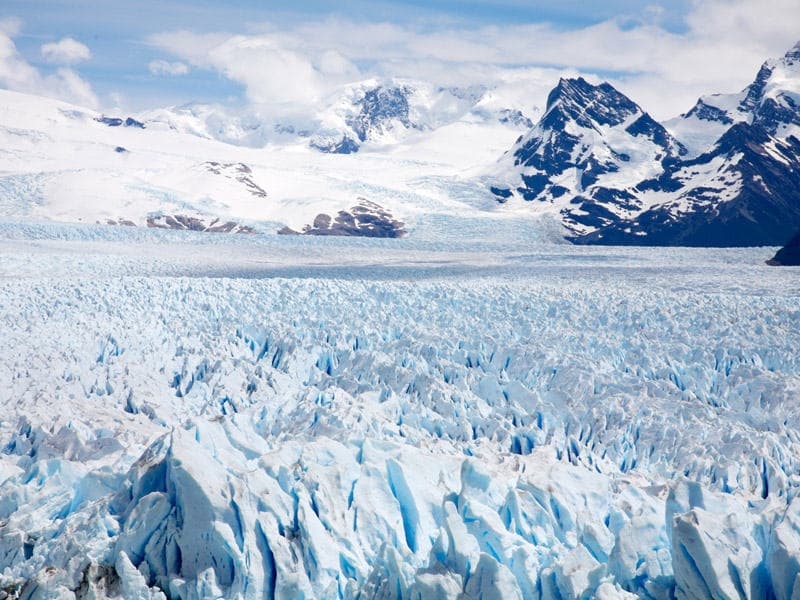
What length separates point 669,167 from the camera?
93.2 meters

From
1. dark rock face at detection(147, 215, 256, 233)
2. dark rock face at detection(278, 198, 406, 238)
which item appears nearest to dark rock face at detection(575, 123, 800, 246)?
dark rock face at detection(278, 198, 406, 238)

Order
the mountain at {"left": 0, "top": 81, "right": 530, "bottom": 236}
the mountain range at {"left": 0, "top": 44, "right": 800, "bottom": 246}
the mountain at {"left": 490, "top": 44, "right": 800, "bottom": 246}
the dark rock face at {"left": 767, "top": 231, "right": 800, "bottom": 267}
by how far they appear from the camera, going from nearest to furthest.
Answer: the dark rock face at {"left": 767, "top": 231, "right": 800, "bottom": 267}, the mountain at {"left": 0, "top": 81, "right": 530, "bottom": 236}, the mountain range at {"left": 0, "top": 44, "right": 800, "bottom": 246}, the mountain at {"left": 490, "top": 44, "right": 800, "bottom": 246}

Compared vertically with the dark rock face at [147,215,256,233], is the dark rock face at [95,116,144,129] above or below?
above

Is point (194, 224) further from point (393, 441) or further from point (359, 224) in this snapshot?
point (393, 441)

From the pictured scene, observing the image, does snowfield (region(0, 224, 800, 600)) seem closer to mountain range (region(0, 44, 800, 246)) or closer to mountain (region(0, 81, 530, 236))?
mountain (region(0, 81, 530, 236))

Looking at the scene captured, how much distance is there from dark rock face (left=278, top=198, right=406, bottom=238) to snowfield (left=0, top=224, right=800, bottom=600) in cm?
4508

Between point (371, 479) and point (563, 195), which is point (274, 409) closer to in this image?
point (371, 479)

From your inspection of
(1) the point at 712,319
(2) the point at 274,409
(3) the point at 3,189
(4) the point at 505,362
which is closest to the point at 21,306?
(2) the point at 274,409

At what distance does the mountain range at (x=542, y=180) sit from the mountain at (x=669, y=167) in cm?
16

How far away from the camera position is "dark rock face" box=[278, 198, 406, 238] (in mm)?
69925

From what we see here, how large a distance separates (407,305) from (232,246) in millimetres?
21325

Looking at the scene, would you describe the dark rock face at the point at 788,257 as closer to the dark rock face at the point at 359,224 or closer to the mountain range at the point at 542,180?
the mountain range at the point at 542,180

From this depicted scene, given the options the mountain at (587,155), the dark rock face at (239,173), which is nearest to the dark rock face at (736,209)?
the mountain at (587,155)

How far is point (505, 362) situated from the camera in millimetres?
16594
